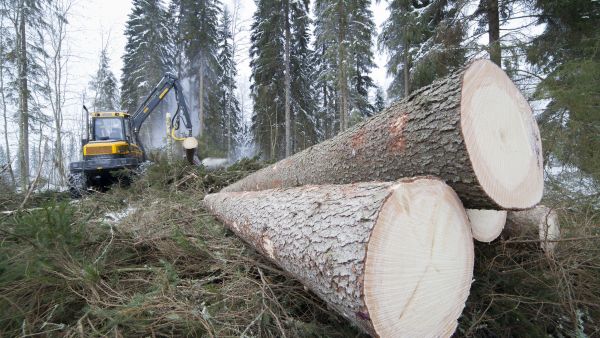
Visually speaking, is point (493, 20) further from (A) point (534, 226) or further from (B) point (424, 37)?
(A) point (534, 226)

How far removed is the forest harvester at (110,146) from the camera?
302 inches

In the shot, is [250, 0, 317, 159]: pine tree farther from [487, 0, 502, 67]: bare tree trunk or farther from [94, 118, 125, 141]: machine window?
[487, 0, 502, 67]: bare tree trunk

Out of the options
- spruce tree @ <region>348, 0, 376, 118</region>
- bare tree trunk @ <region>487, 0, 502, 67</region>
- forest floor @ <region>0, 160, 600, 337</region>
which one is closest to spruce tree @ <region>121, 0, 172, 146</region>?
spruce tree @ <region>348, 0, 376, 118</region>

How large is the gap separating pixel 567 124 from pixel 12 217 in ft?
22.6

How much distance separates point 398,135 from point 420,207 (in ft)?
1.90

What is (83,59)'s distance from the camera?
15086 mm

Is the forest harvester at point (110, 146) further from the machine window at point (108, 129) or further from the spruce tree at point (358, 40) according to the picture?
the spruce tree at point (358, 40)

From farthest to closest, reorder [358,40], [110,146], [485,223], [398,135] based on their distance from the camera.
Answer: [358,40] < [110,146] < [485,223] < [398,135]

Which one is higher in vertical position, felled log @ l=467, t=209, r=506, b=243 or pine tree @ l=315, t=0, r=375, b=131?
pine tree @ l=315, t=0, r=375, b=131

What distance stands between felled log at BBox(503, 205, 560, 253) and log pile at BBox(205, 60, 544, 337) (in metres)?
0.46

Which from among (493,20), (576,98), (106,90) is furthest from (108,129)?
(106,90)

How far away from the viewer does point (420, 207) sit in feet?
4.16

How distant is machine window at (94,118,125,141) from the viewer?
28.1 ft

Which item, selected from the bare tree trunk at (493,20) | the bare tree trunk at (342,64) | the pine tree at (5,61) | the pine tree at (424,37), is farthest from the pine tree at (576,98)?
the pine tree at (5,61)
